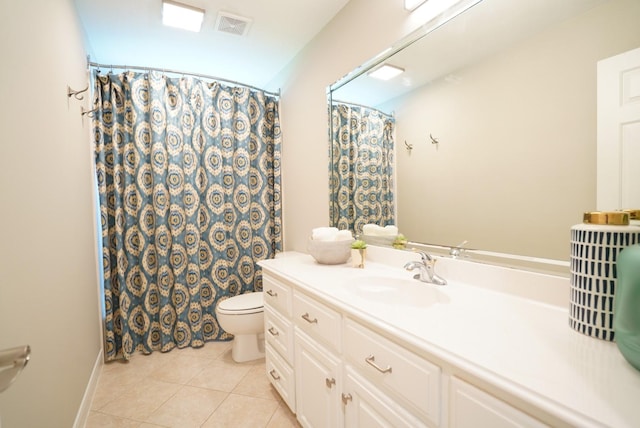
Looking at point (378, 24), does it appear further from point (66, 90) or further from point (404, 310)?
point (66, 90)

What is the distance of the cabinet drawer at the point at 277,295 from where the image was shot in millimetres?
1473

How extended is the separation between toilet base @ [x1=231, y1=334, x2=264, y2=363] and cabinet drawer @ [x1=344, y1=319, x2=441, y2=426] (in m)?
1.45

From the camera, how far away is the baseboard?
4.96 ft

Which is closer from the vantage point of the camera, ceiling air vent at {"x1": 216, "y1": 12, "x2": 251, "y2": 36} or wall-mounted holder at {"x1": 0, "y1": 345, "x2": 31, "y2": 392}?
wall-mounted holder at {"x1": 0, "y1": 345, "x2": 31, "y2": 392}

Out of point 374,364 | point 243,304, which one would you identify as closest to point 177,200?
point 243,304

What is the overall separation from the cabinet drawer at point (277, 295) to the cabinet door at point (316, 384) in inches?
6.4

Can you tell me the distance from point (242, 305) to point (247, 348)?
0.35 metres

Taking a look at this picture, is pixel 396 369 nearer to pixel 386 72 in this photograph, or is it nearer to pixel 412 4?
pixel 386 72

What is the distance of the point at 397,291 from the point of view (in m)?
1.28

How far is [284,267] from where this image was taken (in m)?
1.65

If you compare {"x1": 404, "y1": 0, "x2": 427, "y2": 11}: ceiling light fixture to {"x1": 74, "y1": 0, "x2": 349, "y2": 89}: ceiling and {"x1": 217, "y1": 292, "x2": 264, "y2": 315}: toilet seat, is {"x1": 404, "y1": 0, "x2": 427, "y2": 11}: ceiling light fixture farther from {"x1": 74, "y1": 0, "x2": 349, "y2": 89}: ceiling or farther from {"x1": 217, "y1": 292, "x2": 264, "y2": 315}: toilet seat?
{"x1": 217, "y1": 292, "x2": 264, "y2": 315}: toilet seat

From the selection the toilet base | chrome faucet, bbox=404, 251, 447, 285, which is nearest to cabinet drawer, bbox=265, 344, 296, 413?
the toilet base

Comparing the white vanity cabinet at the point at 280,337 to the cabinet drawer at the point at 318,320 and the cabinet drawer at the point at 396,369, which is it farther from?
the cabinet drawer at the point at 396,369

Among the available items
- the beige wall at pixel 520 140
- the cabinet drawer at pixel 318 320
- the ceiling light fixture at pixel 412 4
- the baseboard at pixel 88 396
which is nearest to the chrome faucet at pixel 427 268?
the beige wall at pixel 520 140
